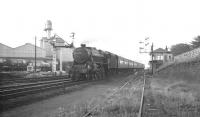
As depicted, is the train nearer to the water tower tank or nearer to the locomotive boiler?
the locomotive boiler

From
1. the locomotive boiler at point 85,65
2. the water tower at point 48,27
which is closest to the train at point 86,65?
the locomotive boiler at point 85,65

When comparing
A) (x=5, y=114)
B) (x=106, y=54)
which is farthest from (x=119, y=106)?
(x=106, y=54)

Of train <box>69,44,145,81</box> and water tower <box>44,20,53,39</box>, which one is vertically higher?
water tower <box>44,20,53,39</box>

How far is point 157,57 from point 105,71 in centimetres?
6908

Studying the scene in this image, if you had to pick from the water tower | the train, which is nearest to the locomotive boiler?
the train

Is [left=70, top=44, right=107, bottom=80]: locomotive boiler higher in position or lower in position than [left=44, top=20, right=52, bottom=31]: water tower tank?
lower

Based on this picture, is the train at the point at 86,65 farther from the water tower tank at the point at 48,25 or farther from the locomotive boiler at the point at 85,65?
the water tower tank at the point at 48,25

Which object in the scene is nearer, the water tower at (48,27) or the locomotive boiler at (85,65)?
the locomotive boiler at (85,65)

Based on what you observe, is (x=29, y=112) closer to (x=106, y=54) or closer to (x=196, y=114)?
(x=196, y=114)

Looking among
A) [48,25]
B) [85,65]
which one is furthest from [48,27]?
[85,65]

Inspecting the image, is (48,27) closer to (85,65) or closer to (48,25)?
(48,25)

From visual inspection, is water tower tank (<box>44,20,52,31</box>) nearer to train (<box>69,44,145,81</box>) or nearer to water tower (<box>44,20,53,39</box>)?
water tower (<box>44,20,53,39</box>)

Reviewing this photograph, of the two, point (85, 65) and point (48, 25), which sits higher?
point (48, 25)

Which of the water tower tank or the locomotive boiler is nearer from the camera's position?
the locomotive boiler
